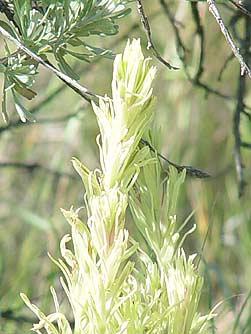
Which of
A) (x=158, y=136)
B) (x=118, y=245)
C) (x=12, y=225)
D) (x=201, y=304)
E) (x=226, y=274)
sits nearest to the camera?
(x=118, y=245)

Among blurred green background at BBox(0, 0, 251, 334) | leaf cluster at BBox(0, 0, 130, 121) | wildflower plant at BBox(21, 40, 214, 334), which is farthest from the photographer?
blurred green background at BBox(0, 0, 251, 334)

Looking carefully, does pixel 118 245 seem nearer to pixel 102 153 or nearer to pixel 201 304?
pixel 102 153

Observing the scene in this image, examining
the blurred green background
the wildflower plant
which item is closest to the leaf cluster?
the wildflower plant

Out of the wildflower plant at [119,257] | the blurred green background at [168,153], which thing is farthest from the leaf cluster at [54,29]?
the blurred green background at [168,153]

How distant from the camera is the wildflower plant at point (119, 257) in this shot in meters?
0.67

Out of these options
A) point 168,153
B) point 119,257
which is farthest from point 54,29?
point 168,153

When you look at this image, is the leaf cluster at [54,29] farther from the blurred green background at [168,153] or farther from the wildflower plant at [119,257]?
the blurred green background at [168,153]

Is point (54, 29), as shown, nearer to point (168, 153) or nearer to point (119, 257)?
point (119, 257)

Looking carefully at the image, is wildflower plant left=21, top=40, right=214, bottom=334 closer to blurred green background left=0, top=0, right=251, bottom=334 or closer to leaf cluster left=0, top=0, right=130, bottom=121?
leaf cluster left=0, top=0, right=130, bottom=121

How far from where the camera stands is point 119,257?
2.19 ft

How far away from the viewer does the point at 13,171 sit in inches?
114

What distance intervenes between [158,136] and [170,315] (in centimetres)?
17

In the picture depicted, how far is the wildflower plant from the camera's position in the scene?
2.19 ft

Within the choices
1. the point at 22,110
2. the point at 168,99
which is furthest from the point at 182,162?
the point at 22,110
